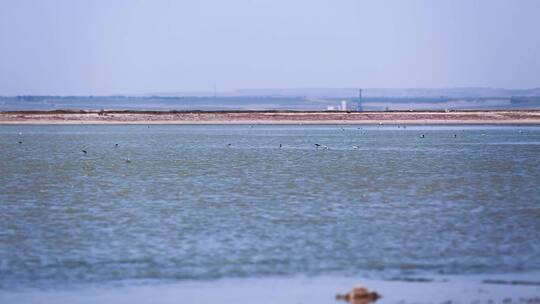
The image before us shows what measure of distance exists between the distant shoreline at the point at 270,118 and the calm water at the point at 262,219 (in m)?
82.3

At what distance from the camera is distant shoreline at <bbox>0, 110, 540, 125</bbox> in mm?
133750

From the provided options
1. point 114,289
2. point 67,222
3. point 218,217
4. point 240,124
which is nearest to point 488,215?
point 218,217

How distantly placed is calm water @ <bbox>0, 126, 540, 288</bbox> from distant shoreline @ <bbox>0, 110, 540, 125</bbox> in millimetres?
82300

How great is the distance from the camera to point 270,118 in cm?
13925

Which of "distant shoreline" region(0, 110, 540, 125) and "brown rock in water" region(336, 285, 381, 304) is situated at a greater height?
"brown rock in water" region(336, 285, 381, 304)

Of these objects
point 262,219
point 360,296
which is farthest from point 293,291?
point 262,219

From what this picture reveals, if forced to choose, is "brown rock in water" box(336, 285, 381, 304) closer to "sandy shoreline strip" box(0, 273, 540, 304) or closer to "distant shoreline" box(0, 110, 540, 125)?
"sandy shoreline strip" box(0, 273, 540, 304)

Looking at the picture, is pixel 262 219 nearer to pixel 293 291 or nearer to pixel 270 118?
pixel 293 291

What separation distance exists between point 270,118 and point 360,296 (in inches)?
4842

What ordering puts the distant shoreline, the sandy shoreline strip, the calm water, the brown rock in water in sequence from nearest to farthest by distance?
the brown rock in water → the sandy shoreline strip → the calm water → the distant shoreline

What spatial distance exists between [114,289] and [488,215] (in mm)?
12761

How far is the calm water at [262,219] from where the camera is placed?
19.6 metres

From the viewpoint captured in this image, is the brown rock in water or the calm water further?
the calm water

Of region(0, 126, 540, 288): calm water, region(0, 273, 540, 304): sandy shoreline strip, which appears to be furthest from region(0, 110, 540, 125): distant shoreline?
region(0, 273, 540, 304): sandy shoreline strip
